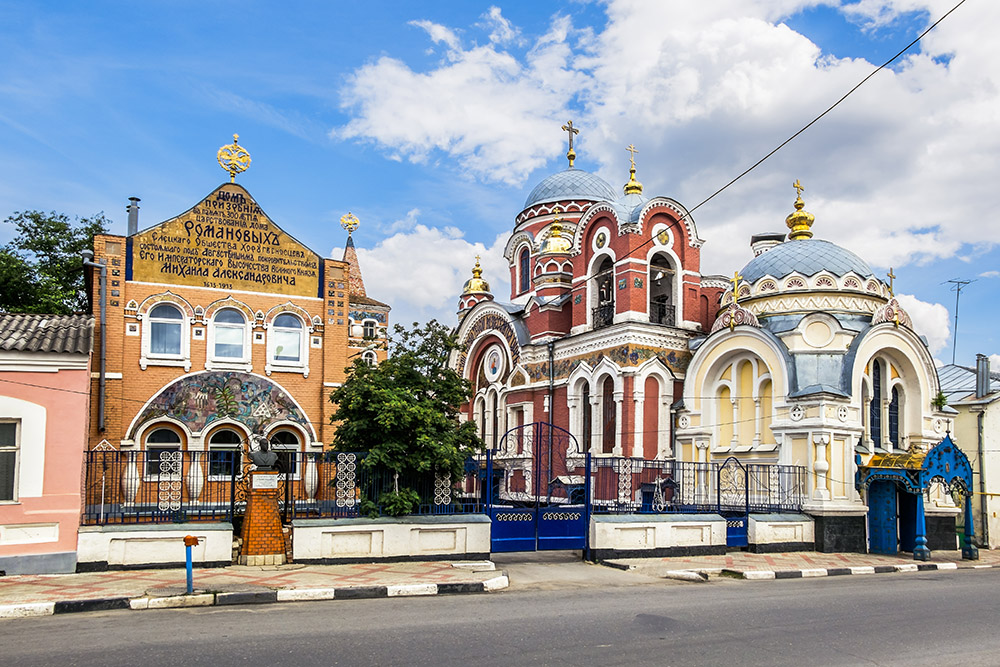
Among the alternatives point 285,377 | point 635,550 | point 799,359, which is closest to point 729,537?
point 635,550

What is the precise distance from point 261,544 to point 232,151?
1133 centimetres

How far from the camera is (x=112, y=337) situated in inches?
752

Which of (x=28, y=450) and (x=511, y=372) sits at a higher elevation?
(x=511, y=372)

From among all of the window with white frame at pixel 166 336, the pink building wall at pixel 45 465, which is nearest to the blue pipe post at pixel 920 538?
the pink building wall at pixel 45 465

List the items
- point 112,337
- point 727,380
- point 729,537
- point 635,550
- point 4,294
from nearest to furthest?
1. point 635,550
2. point 729,537
3. point 112,337
4. point 727,380
5. point 4,294

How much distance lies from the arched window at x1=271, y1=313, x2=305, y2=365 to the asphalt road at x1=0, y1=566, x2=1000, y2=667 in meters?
10.8

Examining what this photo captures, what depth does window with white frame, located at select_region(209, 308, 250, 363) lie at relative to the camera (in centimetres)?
2005

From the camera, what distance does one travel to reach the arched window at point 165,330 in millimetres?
19594

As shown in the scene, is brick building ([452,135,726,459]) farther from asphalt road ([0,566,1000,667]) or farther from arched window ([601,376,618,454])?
asphalt road ([0,566,1000,667])

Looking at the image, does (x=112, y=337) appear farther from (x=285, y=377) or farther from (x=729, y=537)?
(x=729, y=537)

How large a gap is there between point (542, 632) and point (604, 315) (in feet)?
Result: 57.8

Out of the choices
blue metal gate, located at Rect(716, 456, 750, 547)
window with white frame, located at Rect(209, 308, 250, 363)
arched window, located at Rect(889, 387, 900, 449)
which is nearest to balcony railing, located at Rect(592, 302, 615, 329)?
blue metal gate, located at Rect(716, 456, 750, 547)

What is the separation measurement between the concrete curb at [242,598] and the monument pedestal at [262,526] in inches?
90.8

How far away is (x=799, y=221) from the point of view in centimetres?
2492
